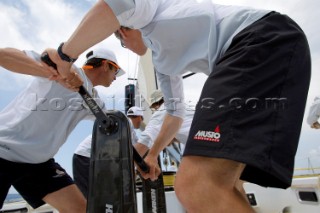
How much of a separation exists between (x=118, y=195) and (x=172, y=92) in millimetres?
787

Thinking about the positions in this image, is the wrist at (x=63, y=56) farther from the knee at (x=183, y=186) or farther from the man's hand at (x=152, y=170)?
the man's hand at (x=152, y=170)

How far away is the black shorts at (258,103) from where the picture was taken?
31.3 inches

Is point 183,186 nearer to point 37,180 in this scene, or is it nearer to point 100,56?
point 37,180

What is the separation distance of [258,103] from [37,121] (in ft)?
4.78

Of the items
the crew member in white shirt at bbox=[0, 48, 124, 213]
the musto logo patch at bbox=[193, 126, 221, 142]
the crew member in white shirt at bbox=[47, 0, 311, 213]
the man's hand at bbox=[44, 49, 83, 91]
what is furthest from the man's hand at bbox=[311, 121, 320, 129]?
the musto logo patch at bbox=[193, 126, 221, 142]

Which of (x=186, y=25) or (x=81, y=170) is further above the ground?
(x=186, y=25)

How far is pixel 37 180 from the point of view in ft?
6.34

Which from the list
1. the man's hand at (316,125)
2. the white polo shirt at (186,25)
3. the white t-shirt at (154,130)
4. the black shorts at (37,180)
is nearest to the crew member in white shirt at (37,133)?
the black shorts at (37,180)

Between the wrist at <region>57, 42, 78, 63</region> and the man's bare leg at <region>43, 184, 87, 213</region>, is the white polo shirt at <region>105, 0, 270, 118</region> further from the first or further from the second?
the man's bare leg at <region>43, 184, 87, 213</region>

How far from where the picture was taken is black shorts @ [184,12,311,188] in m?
0.80

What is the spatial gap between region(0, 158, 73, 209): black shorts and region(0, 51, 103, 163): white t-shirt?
0.08m

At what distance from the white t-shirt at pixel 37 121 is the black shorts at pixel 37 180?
0.08 m

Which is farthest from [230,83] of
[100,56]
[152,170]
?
[100,56]

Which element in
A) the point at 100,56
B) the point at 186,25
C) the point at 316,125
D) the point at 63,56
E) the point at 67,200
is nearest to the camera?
the point at 186,25
